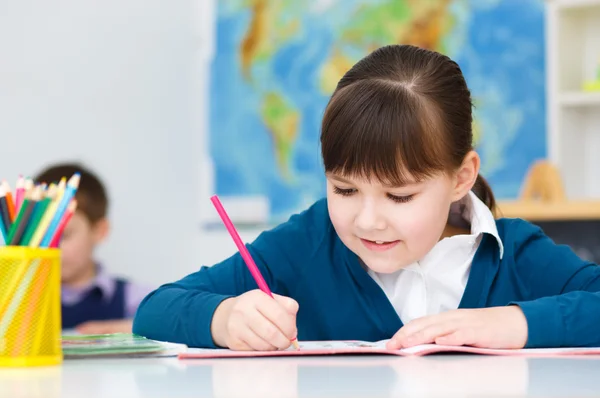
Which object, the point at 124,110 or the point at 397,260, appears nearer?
the point at 397,260

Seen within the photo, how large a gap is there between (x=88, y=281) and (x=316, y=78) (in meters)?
1.31

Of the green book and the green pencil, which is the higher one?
the green pencil

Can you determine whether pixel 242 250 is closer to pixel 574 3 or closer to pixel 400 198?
pixel 400 198

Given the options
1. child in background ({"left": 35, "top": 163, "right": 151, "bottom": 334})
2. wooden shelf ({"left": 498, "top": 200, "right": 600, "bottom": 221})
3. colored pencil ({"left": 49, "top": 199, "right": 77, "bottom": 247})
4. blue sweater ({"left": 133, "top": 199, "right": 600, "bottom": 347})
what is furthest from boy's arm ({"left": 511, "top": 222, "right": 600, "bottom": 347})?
child in background ({"left": 35, "top": 163, "right": 151, "bottom": 334})

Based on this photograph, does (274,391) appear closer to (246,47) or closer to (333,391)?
(333,391)

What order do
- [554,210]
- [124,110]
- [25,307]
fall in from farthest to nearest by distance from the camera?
[124,110] → [554,210] → [25,307]

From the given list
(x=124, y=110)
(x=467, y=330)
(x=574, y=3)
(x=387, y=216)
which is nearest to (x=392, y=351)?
(x=467, y=330)

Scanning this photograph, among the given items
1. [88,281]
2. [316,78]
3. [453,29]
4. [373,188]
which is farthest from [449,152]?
[316,78]

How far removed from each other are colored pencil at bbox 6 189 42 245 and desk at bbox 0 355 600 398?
0.11 m

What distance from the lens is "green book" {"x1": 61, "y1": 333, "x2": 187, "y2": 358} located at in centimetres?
84

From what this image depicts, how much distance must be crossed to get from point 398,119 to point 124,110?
102 inches

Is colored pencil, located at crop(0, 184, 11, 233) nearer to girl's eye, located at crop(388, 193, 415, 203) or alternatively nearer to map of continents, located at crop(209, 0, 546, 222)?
girl's eye, located at crop(388, 193, 415, 203)

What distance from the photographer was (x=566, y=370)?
0.72 meters

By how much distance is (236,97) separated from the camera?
149 inches
